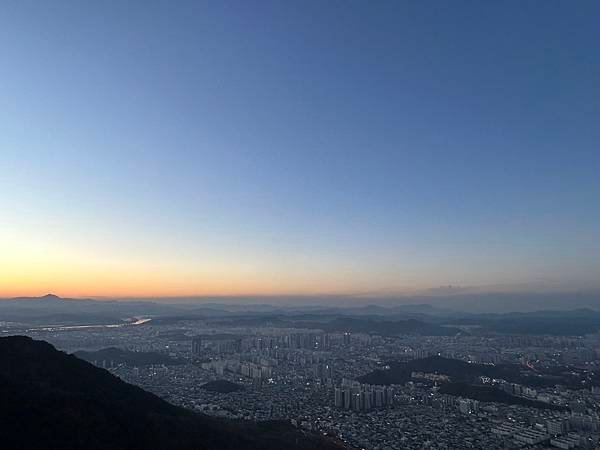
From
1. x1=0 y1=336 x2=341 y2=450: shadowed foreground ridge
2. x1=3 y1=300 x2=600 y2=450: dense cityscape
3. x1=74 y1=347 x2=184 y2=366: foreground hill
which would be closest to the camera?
x1=0 y1=336 x2=341 y2=450: shadowed foreground ridge

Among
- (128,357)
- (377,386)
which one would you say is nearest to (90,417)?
(377,386)

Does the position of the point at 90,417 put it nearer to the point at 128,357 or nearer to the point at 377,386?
the point at 377,386

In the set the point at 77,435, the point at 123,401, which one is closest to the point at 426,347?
the point at 123,401

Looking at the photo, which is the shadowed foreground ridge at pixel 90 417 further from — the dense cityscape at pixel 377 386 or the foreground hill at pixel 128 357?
the foreground hill at pixel 128 357

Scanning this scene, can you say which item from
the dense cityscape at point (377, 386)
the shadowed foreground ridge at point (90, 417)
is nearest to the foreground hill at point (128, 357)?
the dense cityscape at point (377, 386)

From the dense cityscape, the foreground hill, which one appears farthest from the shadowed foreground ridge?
the foreground hill

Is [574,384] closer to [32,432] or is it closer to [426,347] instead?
[426,347]

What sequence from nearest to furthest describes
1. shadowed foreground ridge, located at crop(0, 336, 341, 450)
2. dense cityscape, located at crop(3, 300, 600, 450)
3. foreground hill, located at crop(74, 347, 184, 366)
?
1. shadowed foreground ridge, located at crop(0, 336, 341, 450)
2. dense cityscape, located at crop(3, 300, 600, 450)
3. foreground hill, located at crop(74, 347, 184, 366)

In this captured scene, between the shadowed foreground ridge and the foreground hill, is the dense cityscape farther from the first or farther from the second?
the shadowed foreground ridge

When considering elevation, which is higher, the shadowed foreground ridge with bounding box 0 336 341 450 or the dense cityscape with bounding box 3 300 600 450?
the shadowed foreground ridge with bounding box 0 336 341 450
